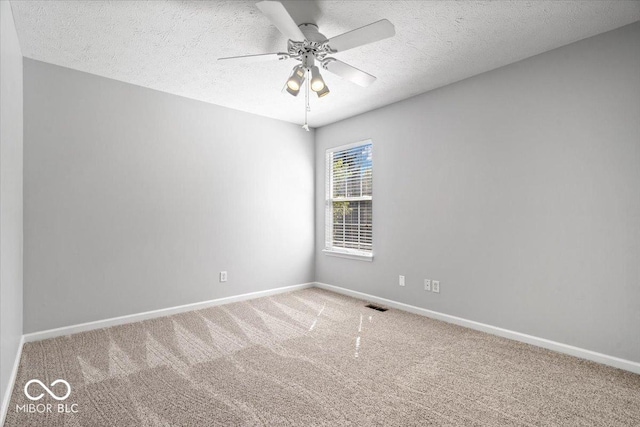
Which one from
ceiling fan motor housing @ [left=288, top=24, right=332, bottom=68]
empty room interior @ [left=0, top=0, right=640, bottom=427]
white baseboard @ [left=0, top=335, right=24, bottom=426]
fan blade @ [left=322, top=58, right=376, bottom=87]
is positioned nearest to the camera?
white baseboard @ [left=0, top=335, right=24, bottom=426]

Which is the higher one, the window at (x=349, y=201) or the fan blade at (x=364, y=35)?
the fan blade at (x=364, y=35)

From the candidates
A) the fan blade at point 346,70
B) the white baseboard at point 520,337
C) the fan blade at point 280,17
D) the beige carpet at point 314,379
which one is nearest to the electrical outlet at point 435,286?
the white baseboard at point 520,337

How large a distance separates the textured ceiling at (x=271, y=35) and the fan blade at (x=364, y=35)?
205mm

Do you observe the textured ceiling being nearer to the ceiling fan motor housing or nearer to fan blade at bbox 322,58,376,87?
the ceiling fan motor housing

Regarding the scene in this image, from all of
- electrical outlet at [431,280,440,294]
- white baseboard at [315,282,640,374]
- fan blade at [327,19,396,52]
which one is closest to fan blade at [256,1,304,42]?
fan blade at [327,19,396,52]

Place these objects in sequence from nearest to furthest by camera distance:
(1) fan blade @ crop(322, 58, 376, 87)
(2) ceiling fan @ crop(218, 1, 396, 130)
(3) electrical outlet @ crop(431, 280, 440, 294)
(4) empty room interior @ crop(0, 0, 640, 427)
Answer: (2) ceiling fan @ crop(218, 1, 396, 130)
(4) empty room interior @ crop(0, 0, 640, 427)
(1) fan blade @ crop(322, 58, 376, 87)
(3) electrical outlet @ crop(431, 280, 440, 294)

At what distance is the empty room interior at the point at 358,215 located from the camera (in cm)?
210

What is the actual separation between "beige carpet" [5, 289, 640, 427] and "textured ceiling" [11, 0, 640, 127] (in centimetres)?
254

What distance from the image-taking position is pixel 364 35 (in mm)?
2141

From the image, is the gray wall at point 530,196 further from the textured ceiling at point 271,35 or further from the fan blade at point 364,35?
the fan blade at point 364,35

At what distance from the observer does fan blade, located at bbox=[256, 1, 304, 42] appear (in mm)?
1809

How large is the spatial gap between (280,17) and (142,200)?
2550mm

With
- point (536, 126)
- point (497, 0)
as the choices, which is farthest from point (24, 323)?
point (536, 126)

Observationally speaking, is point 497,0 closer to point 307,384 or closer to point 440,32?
point 440,32
